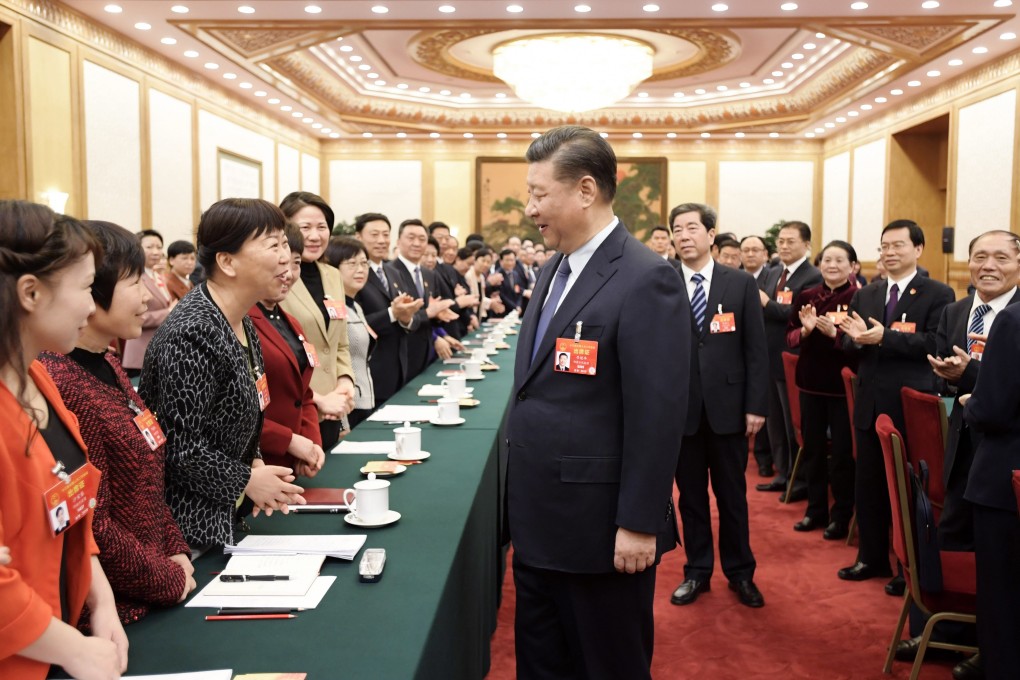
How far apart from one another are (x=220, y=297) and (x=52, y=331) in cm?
89

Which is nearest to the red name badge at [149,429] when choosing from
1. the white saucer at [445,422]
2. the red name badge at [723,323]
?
the white saucer at [445,422]

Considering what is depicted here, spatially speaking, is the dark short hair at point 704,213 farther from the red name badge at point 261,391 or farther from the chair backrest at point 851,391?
the red name badge at point 261,391

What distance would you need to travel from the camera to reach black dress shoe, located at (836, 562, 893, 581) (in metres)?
3.98

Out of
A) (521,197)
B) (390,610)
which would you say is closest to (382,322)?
(390,610)

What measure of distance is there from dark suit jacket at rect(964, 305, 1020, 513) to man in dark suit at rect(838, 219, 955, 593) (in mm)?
1418

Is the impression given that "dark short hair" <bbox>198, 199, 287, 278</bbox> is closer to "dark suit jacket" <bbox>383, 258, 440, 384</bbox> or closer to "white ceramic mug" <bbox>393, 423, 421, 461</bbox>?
"white ceramic mug" <bbox>393, 423, 421, 461</bbox>

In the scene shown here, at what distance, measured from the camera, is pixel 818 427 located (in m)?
4.77

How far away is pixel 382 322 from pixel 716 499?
2.29m

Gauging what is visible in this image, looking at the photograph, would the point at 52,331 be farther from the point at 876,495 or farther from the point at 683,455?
the point at 876,495

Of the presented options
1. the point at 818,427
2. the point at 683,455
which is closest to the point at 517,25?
the point at 818,427

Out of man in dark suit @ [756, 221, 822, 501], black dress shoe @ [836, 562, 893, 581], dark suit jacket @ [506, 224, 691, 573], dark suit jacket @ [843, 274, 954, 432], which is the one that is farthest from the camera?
man in dark suit @ [756, 221, 822, 501]

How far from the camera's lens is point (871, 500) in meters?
3.91

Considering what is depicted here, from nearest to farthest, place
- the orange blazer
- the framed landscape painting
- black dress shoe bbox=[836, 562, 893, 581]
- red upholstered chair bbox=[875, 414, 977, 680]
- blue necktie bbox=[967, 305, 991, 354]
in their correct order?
the orange blazer
red upholstered chair bbox=[875, 414, 977, 680]
blue necktie bbox=[967, 305, 991, 354]
black dress shoe bbox=[836, 562, 893, 581]
the framed landscape painting

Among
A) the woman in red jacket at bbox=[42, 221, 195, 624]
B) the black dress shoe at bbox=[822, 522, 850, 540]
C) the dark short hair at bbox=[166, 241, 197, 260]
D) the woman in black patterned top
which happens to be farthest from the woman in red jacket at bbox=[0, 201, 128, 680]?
the dark short hair at bbox=[166, 241, 197, 260]
